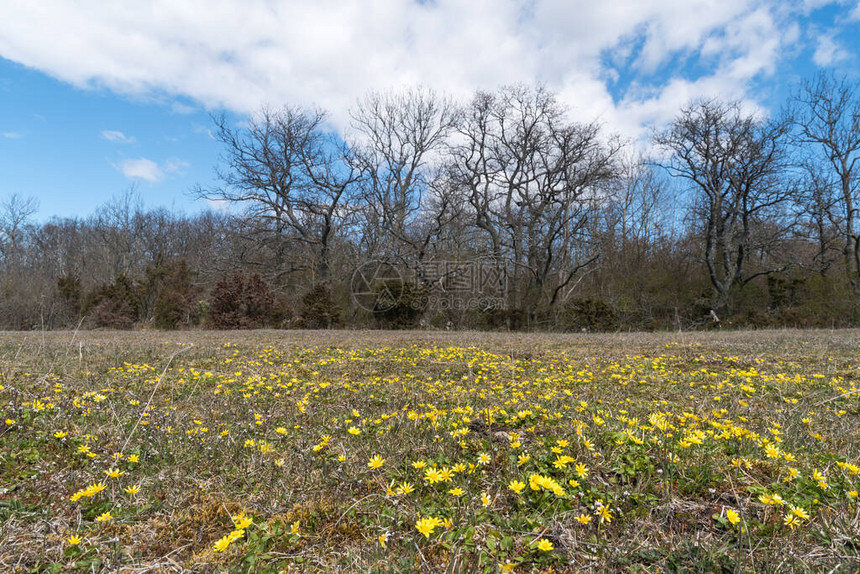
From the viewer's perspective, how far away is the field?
64.4 inches

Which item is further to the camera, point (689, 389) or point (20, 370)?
point (20, 370)

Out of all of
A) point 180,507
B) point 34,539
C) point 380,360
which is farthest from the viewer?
point 380,360

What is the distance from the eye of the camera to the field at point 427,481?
1.64 metres

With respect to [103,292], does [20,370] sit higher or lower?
lower

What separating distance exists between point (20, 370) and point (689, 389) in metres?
7.13

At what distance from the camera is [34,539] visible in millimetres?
1721

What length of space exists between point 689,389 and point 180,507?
4.45 meters

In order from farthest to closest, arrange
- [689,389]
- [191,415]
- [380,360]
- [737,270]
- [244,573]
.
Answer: [737,270]
[380,360]
[689,389]
[191,415]
[244,573]

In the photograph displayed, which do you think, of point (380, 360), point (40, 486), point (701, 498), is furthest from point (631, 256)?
point (40, 486)

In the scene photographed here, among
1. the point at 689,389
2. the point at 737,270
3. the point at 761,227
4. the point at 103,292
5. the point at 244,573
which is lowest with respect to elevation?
the point at 244,573

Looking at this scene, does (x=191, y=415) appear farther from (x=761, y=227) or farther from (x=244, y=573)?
(x=761, y=227)

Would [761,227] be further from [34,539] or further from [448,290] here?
[34,539]

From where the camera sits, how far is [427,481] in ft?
7.00

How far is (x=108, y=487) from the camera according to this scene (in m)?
2.10
